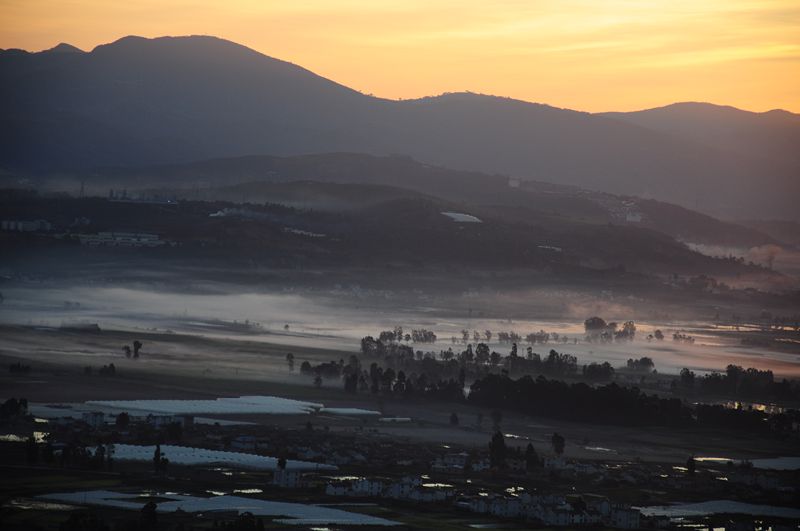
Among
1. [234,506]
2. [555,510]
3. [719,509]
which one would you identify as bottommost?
→ [234,506]

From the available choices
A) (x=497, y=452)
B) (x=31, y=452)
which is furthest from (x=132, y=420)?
(x=497, y=452)

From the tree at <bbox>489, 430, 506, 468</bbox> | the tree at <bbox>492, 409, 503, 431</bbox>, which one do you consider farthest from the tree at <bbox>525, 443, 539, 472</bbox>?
the tree at <bbox>492, 409, 503, 431</bbox>

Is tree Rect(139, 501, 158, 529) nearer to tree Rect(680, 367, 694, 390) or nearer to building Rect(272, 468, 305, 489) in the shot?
building Rect(272, 468, 305, 489)

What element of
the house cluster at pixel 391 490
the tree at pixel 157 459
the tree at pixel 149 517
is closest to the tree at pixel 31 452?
the tree at pixel 157 459

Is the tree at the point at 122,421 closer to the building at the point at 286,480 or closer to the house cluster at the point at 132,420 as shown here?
the house cluster at the point at 132,420

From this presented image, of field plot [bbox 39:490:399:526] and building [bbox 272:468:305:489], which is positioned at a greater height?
building [bbox 272:468:305:489]

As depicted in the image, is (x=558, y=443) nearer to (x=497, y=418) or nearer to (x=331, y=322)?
(x=497, y=418)

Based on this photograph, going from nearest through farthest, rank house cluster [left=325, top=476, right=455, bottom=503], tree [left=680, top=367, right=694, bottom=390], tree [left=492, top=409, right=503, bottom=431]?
house cluster [left=325, top=476, right=455, bottom=503] → tree [left=492, top=409, right=503, bottom=431] → tree [left=680, top=367, right=694, bottom=390]
